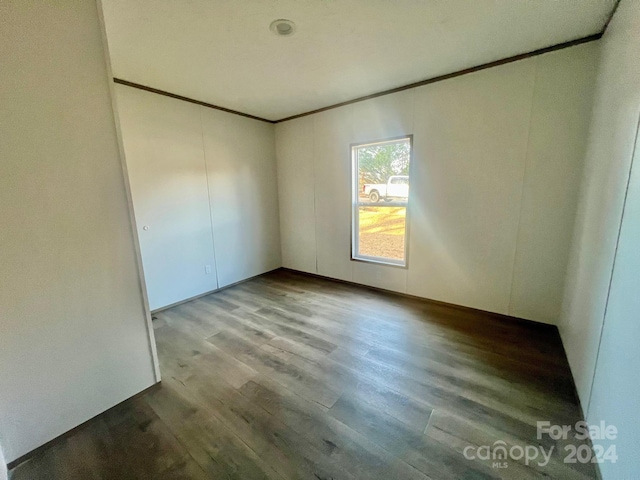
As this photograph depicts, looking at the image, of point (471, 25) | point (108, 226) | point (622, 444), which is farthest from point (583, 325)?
point (108, 226)

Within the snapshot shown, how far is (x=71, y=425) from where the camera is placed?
1.53m

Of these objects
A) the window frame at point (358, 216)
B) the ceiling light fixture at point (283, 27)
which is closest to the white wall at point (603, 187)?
the window frame at point (358, 216)

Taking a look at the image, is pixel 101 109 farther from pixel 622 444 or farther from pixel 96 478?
pixel 622 444

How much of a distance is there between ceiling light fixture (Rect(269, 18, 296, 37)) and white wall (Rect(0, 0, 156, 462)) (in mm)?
1064

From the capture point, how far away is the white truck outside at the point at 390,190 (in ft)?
10.4

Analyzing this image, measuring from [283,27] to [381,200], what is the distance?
2183 mm

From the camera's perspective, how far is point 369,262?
11.8ft

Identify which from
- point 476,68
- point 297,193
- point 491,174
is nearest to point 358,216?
point 297,193

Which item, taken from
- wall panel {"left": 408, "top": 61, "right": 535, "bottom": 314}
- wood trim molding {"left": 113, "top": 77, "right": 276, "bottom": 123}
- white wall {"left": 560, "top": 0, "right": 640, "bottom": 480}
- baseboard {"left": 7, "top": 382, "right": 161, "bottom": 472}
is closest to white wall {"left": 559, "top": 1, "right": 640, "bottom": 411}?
white wall {"left": 560, "top": 0, "right": 640, "bottom": 480}

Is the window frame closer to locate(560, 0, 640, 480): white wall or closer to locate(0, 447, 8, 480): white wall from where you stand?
locate(560, 0, 640, 480): white wall

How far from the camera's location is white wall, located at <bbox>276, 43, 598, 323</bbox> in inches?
86.8

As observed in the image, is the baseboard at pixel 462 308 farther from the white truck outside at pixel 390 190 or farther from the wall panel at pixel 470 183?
the white truck outside at pixel 390 190

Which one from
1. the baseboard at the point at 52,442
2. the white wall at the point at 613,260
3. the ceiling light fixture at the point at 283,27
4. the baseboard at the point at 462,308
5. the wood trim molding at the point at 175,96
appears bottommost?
the baseboard at the point at 52,442

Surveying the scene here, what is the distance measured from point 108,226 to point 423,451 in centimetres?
229
